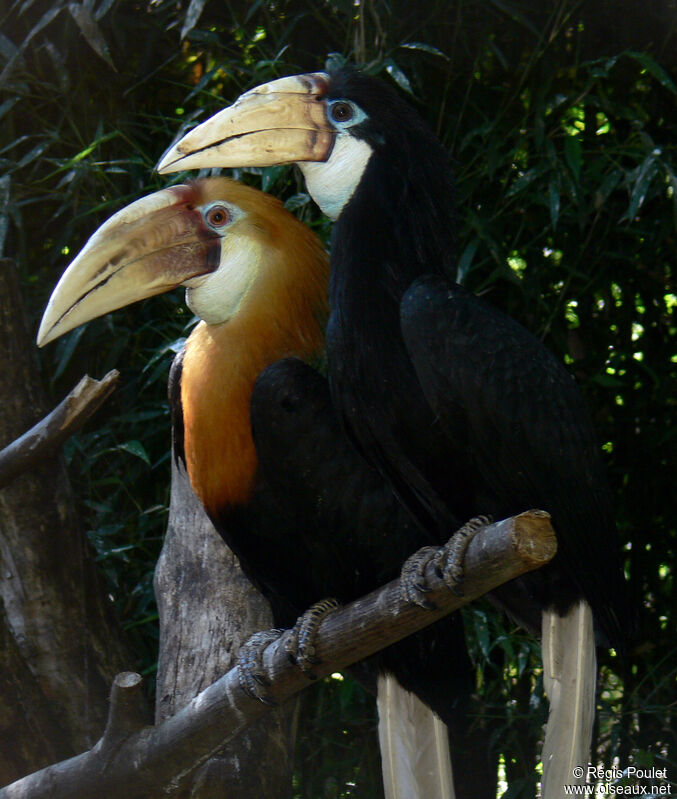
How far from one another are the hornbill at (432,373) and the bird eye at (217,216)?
13cm

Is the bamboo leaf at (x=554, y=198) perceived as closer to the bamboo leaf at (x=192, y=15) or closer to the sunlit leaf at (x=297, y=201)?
the sunlit leaf at (x=297, y=201)

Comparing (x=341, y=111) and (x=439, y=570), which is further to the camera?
(x=341, y=111)

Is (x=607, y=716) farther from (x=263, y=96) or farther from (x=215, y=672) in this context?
(x=263, y=96)

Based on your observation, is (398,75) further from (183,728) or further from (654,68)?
(183,728)

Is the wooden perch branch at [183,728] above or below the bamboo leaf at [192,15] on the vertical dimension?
below

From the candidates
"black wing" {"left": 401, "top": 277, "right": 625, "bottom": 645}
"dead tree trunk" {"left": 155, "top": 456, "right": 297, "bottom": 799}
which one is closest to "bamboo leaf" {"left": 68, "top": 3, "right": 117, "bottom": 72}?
"dead tree trunk" {"left": 155, "top": 456, "right": 297, "bottom": 799}

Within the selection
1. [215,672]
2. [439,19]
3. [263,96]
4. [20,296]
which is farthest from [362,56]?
[215,672]

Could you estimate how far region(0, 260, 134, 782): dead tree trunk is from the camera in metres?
1.97

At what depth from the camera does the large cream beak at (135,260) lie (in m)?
1.66

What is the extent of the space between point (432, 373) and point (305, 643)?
374 millimetres

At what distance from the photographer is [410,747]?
172cm

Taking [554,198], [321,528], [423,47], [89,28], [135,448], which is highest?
[89,28]

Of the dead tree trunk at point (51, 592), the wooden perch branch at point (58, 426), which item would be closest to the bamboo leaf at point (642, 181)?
the wooden perch branch at point (58, 426)

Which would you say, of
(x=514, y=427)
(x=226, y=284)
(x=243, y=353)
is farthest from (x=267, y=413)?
(x=514, y=427)
